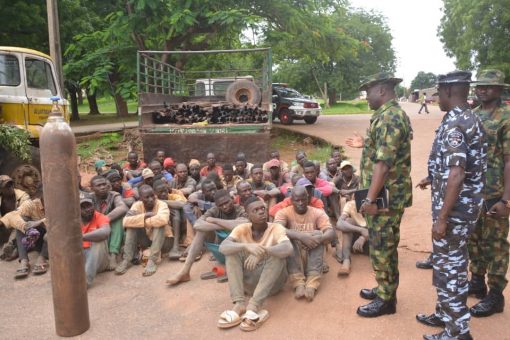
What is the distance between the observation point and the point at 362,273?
168 inches

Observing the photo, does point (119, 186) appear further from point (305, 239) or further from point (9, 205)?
point (305, 239)

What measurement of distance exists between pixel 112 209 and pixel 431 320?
356 centimetres

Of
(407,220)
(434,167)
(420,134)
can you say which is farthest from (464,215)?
(420,134)

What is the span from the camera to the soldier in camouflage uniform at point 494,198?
10.7ft

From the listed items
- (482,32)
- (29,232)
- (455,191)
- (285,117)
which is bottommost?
(29,232)

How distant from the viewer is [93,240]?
4.42 metres

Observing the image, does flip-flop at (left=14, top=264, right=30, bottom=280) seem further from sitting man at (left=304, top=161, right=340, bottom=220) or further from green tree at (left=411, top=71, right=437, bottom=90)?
green tree at (left=411, top=71, right=437, bottom=90)

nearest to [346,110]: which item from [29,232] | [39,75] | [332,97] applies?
[332,97]

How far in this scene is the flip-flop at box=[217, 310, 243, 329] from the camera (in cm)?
341

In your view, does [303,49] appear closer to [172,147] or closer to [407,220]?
[172,147]

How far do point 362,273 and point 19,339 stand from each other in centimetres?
301

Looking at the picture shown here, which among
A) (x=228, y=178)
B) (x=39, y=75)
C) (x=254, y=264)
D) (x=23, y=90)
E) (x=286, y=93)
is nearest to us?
(x=254, y=264)

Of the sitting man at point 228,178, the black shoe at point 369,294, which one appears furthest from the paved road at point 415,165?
the sitting man at point 228,178

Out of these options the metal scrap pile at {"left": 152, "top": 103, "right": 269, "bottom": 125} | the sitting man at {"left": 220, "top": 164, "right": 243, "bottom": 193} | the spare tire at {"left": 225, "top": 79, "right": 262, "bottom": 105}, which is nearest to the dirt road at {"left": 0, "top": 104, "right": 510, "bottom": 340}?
the sitting man at {"left": 220, "top": 164, "right": 243, "bottom": 193}
